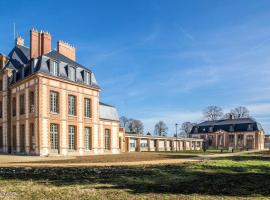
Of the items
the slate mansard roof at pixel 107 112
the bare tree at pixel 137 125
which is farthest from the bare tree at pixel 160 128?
the slate mansard roof at pixel 107 112

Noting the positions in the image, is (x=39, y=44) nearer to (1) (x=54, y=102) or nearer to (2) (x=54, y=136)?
(1) (x=54, y=102)

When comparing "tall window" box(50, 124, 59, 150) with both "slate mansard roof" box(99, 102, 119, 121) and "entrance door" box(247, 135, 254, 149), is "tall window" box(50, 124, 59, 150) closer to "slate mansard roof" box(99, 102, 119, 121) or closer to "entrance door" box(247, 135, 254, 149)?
"slate mansard roof" box(99, 102, 119, 121)

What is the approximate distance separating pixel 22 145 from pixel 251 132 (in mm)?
62863

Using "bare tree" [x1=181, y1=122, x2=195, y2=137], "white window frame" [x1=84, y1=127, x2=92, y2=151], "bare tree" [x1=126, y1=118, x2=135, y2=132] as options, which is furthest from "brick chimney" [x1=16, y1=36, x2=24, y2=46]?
"bare tree" [x1=181, y1=122, x2=195, y2=137]

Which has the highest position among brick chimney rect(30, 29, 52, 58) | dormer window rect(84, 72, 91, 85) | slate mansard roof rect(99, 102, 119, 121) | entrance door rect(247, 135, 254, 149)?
brick chimney rect(30, 29, 52, 58)

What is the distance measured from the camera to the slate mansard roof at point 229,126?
263 feet

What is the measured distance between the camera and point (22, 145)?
3192 centimetres

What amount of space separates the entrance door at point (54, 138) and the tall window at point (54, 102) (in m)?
1.55

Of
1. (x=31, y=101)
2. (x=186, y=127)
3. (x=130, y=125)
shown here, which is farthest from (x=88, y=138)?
(x=186, y=127)

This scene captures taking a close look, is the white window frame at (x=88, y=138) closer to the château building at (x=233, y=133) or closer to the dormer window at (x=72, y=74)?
the dormer window at (x=72, y=74)

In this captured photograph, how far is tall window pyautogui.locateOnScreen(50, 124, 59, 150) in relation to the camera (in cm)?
3037

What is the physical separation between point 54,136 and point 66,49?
1370 centimetres

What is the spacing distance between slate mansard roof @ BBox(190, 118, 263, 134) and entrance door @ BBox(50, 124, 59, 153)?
61.2 metres

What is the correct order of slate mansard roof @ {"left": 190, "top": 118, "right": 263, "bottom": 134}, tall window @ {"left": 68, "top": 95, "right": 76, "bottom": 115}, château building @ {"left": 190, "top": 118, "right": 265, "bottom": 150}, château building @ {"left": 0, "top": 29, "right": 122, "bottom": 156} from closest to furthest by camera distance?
château building @ {"left": 0, "top": 29, "right": 122, "bottom": 156} < tall window @ {"left": 68, "top": 95, "right": 76, "bottom": 115} < château building @ {"left": 190, "top": 118, "right": 265, "bottom": 150} < slate mansard roof @ {"left": 190, "top": 118, "right": 263, "bottom": 134}
